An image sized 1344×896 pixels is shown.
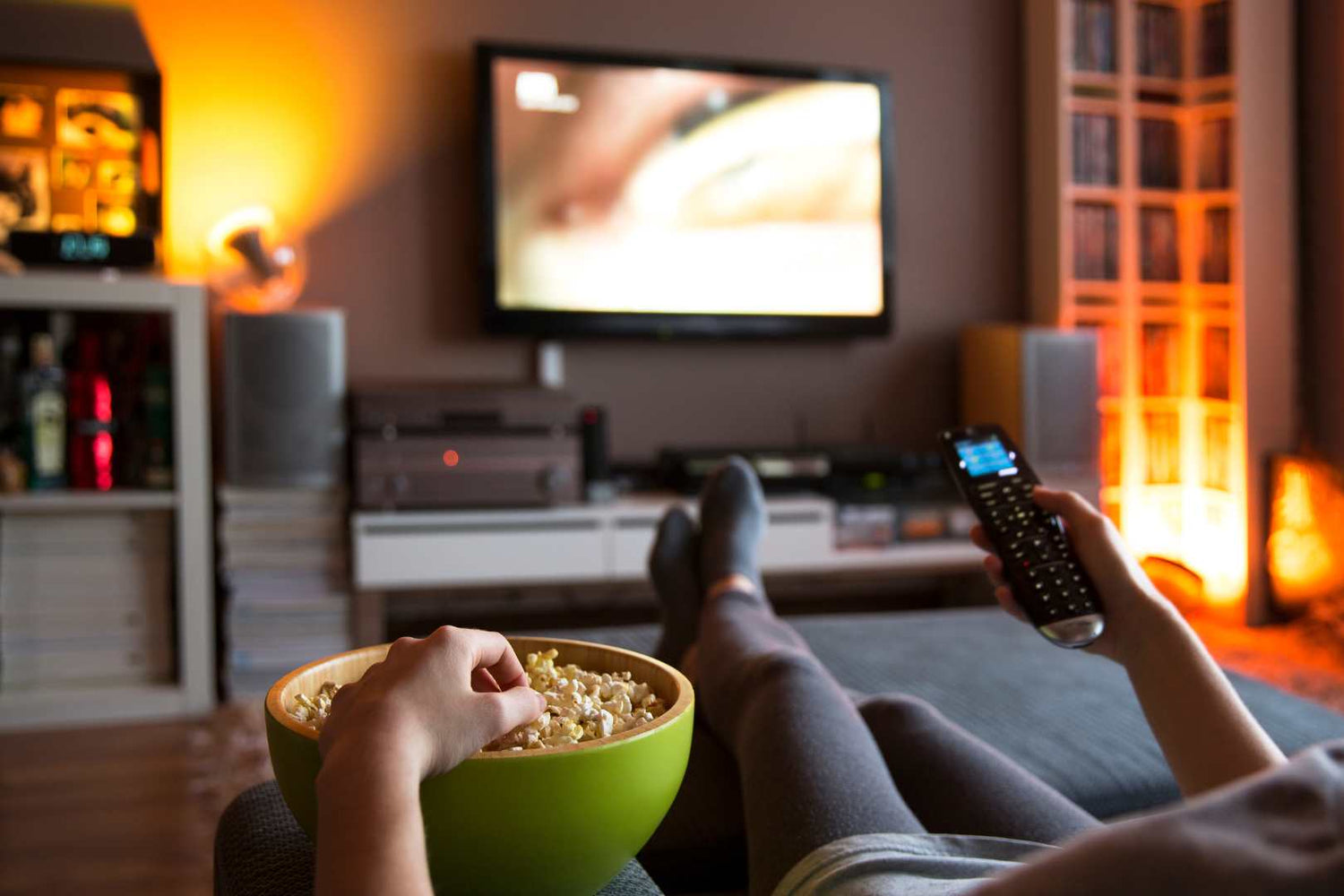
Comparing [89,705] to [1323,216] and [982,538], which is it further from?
[1323,216]

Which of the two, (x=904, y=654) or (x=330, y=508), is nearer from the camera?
(x=904, y=654)

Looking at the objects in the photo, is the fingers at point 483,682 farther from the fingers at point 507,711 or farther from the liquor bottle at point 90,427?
the liquor bottle at point 90,427

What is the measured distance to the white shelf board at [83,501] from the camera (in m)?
2.45

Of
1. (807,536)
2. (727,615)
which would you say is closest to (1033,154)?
(807,536)

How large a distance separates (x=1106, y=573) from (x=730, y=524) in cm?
87

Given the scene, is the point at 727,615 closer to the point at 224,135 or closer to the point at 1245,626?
the point at 224,135

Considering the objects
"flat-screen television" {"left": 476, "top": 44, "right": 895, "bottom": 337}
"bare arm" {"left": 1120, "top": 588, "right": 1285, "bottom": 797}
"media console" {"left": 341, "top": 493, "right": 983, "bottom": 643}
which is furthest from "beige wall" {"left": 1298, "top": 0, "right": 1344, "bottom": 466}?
"bare arm" {"left": 1120, "top": 588, "right": 1285, "bottom": 797}

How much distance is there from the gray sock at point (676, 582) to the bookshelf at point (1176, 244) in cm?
195

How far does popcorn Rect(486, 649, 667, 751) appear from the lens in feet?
1.78

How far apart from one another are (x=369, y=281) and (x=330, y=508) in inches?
27.3

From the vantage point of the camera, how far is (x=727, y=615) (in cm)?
131

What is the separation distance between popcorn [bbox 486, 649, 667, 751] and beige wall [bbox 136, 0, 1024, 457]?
2.58m

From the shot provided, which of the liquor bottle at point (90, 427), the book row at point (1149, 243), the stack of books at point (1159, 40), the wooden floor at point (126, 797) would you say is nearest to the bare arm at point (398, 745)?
the wooden floor at point (126, 797)

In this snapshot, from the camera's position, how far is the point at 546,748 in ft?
1.72
